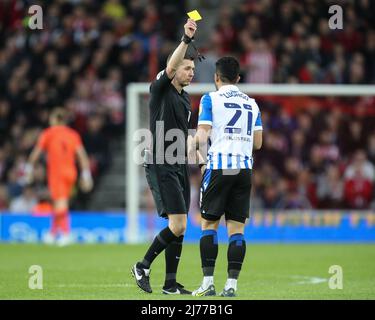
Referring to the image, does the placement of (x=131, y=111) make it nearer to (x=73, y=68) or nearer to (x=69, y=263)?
(x=73, y=68)

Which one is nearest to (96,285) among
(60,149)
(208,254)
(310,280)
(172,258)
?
(172,258)

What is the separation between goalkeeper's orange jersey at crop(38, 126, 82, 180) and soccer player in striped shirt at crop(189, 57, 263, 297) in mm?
8827

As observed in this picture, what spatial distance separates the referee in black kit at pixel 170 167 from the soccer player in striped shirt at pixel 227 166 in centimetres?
41

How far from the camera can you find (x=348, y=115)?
21094 mm

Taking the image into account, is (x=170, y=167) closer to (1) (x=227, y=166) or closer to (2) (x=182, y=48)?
(1) (x=227, y=166)

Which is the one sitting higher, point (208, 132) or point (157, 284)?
point (208, 132)

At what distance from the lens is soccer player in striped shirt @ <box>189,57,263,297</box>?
9.09m

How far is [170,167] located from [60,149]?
8539 millimetres

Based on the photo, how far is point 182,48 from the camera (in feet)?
29.5

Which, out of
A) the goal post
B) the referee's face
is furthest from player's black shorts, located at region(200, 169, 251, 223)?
the goal post

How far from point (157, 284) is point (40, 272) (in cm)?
193

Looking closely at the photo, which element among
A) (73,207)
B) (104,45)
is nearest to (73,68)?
(104,45)
